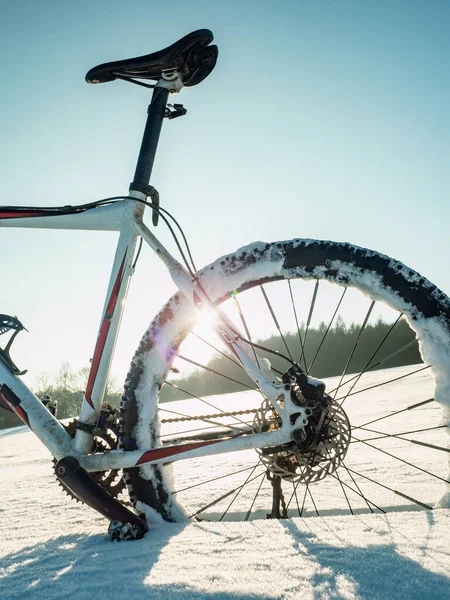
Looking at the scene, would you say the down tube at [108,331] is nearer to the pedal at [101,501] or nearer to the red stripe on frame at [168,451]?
the pedal at [101,501]

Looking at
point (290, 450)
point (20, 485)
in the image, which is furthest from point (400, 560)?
point (20, 485)

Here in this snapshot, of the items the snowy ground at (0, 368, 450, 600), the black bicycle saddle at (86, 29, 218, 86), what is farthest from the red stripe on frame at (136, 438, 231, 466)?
the black bicycle saddle at (86, 29, 218, 86)

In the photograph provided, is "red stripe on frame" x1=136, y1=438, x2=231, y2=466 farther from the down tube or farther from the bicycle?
the down tube

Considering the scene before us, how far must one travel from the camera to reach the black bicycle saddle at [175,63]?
79.4 inches

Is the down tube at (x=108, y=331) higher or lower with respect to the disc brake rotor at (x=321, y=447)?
higher

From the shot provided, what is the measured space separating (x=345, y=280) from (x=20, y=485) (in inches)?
119

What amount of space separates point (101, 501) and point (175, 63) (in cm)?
223

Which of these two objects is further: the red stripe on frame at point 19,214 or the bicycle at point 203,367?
the red stripe on frame at point 19,214

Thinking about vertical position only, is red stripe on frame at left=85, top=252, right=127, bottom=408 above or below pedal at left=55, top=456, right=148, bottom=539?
above

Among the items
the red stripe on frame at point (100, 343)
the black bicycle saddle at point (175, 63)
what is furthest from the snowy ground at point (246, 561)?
the black bicycle saddle at point (175, 63)

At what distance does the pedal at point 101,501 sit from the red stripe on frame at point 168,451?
191mm

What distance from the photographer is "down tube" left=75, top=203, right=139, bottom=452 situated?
1.88m

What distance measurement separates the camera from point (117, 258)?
1984 mm

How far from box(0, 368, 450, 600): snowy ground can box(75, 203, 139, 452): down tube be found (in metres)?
0.51
